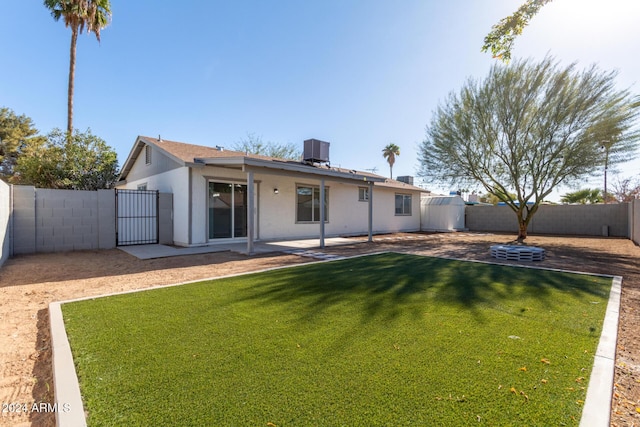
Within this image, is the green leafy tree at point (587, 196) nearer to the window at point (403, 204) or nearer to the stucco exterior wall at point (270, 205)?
the window at point (403, 204)

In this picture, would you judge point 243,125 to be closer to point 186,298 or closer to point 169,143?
point 169,143

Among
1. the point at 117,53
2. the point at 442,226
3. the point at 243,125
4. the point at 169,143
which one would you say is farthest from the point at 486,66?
the point at 243,125

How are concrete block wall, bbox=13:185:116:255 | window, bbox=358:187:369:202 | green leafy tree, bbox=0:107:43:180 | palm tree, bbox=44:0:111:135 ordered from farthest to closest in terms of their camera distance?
green leafy tree, bbox=0:107:43:180 → window, bbox=358:187:369:202 → palm tree, bbox=44:0:111:135 → concrete block wall, bbox=13:185:116:255

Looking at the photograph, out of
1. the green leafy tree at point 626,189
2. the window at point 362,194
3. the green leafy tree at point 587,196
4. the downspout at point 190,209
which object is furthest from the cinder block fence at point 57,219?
the green leafy tree at point 626,189

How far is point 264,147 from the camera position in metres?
32.2

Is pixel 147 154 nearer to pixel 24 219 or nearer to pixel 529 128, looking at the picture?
pixel 24 219

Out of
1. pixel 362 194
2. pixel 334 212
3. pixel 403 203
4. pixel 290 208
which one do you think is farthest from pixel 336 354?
pixel 403 203

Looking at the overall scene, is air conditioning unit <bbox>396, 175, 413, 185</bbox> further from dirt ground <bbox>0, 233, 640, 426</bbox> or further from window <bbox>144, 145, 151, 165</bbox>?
window <bbox>144, 145, 151, 165</bbox>

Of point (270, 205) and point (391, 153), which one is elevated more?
point (391, 153)

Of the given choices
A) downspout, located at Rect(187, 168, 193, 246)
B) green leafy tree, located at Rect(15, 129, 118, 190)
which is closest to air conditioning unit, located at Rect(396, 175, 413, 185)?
downspout, located at Rect(187, 168, 193, 246)

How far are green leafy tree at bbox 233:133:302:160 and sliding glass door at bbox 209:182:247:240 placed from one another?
20.2 m

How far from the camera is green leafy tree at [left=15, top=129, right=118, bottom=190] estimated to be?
14.6 m

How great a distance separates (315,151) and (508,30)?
816cm

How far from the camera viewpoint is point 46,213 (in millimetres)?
9391
